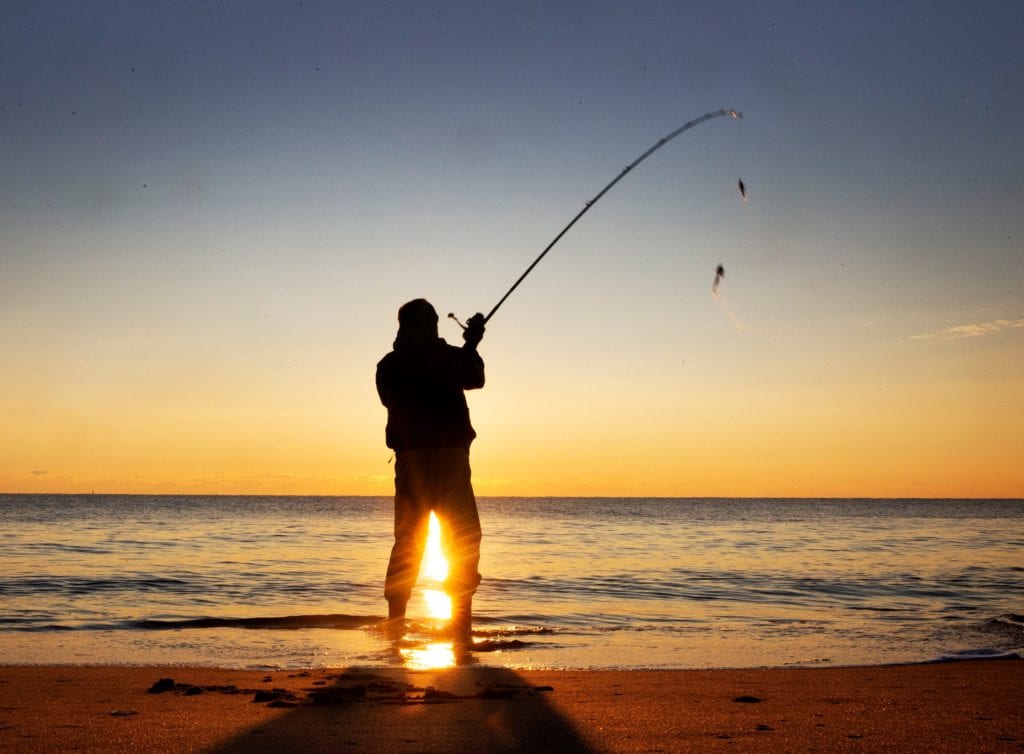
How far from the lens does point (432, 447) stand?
6.35 meters

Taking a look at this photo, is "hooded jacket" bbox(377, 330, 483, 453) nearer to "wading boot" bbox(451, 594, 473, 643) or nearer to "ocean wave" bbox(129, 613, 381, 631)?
"wading boot" bbox(451, 594, 473, 643)

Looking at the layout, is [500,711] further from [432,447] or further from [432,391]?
[432,391]

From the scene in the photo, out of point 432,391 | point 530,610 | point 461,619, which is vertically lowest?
point 530,610

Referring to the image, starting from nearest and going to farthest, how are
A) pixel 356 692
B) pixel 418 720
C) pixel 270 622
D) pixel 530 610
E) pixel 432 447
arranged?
pixel 418 720 < pixel 356 692 < pixel 432 447 < pixel 270 622 < pixel 530 610

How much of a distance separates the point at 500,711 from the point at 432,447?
110 inches

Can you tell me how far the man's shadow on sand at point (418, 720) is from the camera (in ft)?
10.1

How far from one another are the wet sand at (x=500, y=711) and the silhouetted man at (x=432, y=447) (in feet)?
4.38

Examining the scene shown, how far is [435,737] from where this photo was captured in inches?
126

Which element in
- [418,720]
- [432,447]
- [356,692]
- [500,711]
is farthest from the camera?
[432,447]

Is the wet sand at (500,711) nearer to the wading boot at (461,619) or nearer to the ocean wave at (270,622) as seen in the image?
the wading boot at (461,619)

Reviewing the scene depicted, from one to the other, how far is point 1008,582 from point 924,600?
10.9 feet

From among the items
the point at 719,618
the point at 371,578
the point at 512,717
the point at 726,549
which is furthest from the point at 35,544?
the point at 512,717

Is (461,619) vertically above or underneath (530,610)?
above

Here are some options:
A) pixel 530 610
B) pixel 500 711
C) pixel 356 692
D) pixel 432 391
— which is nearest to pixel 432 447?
pixel 432 391
